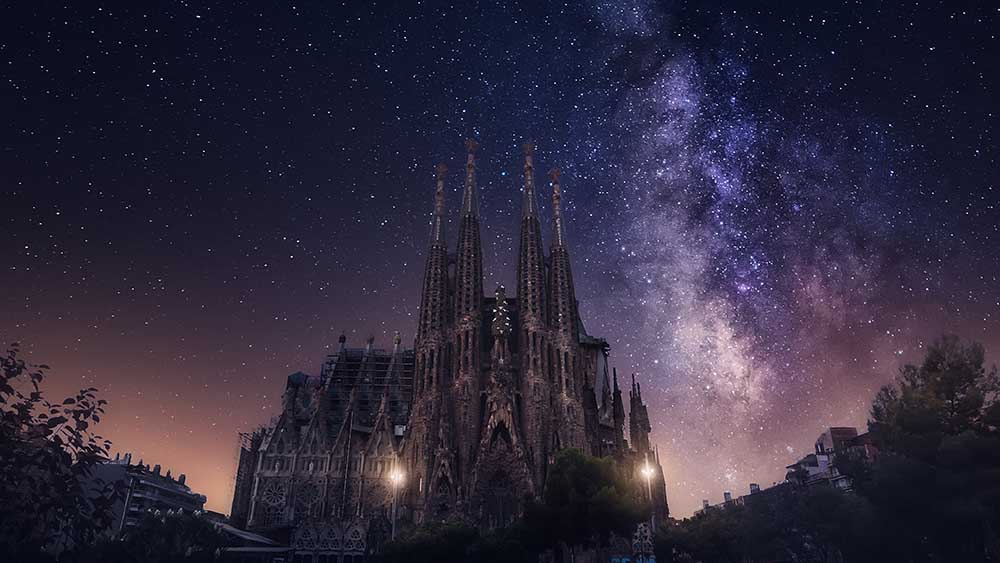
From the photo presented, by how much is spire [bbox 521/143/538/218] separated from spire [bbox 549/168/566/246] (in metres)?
2.60

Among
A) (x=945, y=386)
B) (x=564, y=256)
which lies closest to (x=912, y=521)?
(x=945, y=386)

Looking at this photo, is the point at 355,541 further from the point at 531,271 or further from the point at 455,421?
the point at 531,271

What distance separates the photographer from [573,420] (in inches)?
2173

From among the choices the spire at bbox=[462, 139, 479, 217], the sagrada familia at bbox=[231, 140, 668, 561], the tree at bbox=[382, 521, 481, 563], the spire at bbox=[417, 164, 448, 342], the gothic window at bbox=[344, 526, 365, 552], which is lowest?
the tree at bbox=[382, 521, 481, 563]

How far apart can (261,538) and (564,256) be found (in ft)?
125

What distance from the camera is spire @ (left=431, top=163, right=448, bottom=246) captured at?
66312 mm

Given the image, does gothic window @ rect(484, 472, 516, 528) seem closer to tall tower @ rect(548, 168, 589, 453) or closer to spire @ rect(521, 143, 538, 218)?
tall tower @ rect(548, 168, 589, 453)

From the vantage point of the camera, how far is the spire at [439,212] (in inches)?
2611

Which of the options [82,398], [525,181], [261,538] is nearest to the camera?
[82,398]

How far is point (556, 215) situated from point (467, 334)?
63.7ft

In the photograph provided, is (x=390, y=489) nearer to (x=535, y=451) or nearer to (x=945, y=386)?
(x=535, y=451)

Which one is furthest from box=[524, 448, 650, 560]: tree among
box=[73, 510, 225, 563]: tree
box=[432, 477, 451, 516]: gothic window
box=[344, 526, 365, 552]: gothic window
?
box=[344, 526, 365, 552]: gothic window

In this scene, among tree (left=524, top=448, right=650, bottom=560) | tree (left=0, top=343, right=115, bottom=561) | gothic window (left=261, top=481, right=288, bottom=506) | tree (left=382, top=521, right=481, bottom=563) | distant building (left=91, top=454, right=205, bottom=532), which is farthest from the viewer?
distant building (left=91, top=454, right=205, bottom=532)

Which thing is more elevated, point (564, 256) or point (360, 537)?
point (564, 256)
